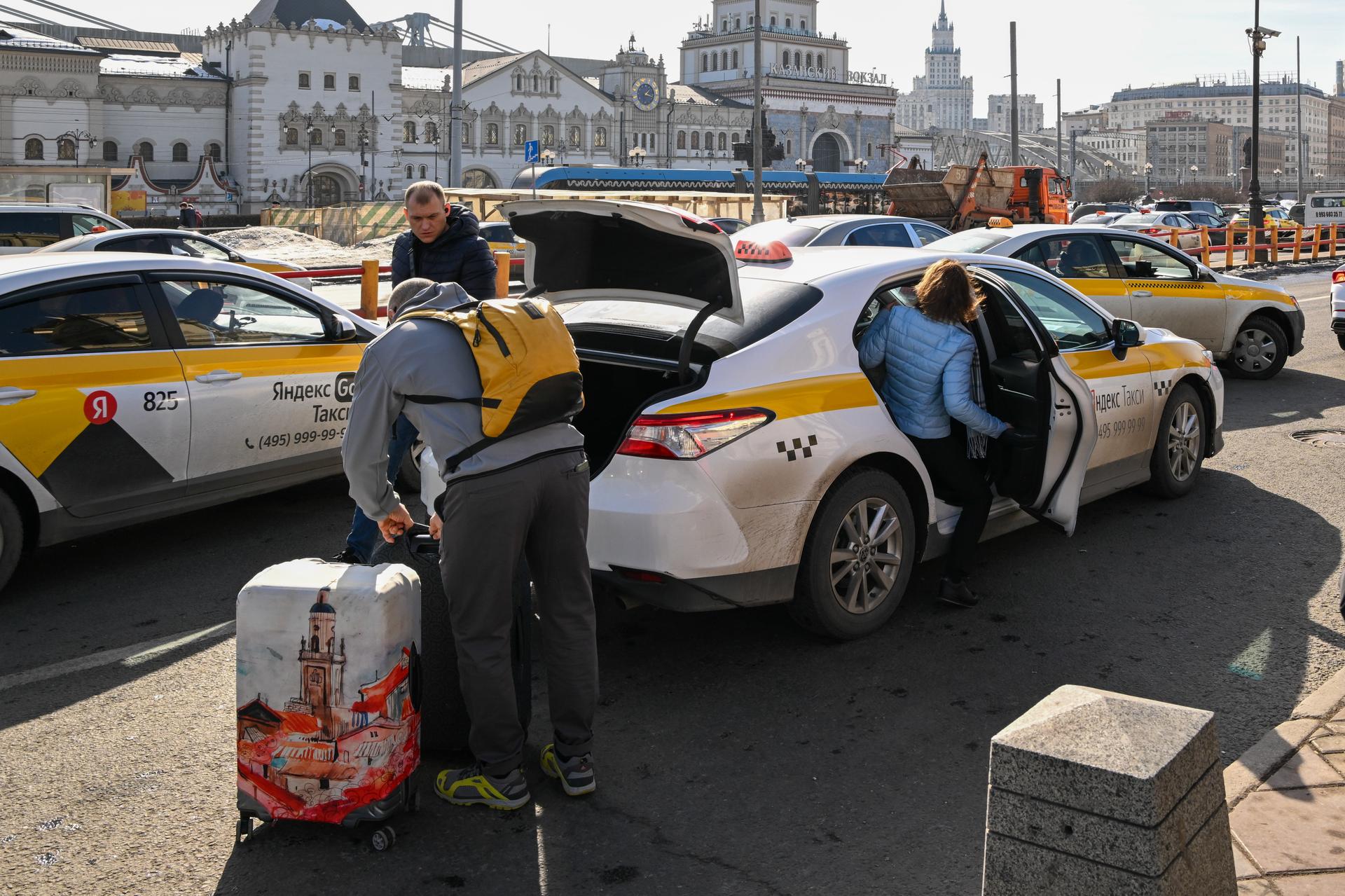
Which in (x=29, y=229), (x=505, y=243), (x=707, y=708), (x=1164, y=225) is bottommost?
(x=707, y=708)

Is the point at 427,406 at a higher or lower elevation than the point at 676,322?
lower

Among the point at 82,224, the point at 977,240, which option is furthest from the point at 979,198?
the point at 977,240

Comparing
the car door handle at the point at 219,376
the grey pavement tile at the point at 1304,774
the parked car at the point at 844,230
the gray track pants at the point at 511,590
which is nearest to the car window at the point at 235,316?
the car door handle at the point at 219,376

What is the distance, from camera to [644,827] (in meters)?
3.87

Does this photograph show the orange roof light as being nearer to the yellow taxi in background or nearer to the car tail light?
the car tail light

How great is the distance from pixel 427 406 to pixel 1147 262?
9.60 meters

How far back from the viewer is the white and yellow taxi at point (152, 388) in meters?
5.96

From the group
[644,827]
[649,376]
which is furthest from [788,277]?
[644,827]

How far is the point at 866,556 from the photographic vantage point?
532 cm

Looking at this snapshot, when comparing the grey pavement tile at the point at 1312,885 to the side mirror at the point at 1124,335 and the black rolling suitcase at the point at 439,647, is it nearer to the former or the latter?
the black rolling suitcase at the point at 439,647

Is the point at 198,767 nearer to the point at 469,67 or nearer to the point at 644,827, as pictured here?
the point at 644,827

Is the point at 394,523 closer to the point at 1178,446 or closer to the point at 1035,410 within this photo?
the point at 1035,410

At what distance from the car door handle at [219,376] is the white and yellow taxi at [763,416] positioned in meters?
1.98

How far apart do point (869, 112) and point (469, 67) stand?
155 feet
